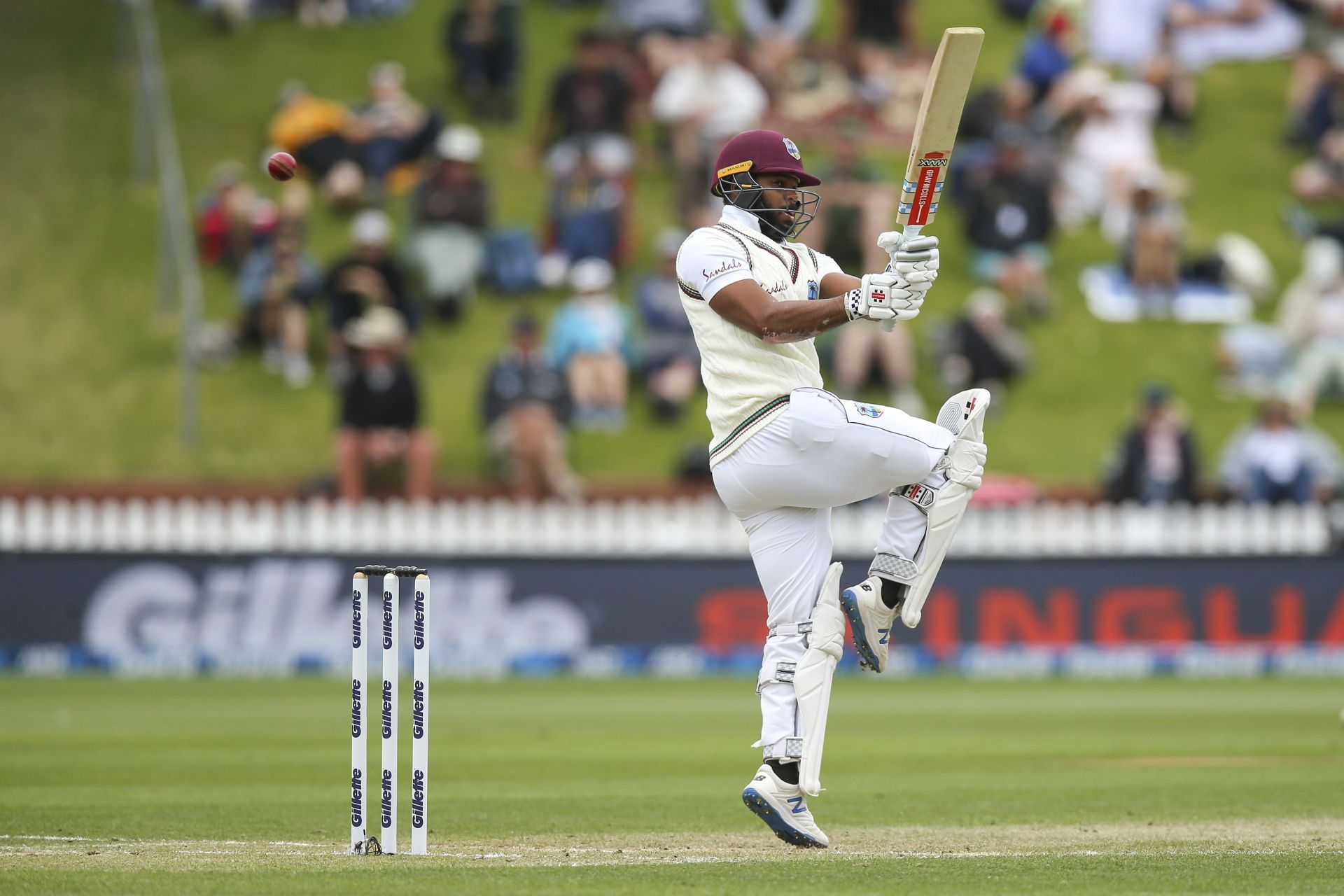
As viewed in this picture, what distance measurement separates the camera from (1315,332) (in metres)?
20.7

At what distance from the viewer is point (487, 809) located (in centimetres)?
805

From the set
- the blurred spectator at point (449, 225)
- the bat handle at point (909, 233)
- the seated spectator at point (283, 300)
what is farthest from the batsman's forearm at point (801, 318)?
the blurred spectator at point (449, 225)

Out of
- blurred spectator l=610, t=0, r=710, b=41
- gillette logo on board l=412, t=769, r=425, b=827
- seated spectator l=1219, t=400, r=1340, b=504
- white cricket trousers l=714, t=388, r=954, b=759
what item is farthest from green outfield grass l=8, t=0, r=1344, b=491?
gillette logo on board l=412, t=769, r=425, b=827

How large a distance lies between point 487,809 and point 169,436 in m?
12.7

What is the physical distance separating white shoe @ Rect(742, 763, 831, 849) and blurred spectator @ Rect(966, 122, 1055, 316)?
1549cm

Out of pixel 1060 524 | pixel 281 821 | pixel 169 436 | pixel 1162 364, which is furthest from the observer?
pixel 1162 364

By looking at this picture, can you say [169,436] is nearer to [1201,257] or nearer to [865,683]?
[865,683]

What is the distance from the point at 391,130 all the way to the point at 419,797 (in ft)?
52.1

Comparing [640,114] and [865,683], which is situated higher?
[640,114]

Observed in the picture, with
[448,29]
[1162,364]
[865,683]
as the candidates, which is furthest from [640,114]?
[865,683]

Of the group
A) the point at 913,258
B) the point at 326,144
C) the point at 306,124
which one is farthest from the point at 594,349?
the point at 913,258

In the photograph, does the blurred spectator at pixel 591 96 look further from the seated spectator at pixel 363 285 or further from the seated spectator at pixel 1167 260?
the seated spectator at pixel 1167 260

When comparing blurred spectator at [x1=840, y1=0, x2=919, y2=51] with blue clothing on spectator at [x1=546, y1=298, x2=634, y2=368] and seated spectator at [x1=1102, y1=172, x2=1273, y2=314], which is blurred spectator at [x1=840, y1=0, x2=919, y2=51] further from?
blue clothing on spectator at [x1=546, y1=298, x2=634, y2=368]

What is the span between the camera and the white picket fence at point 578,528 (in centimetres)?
1694
